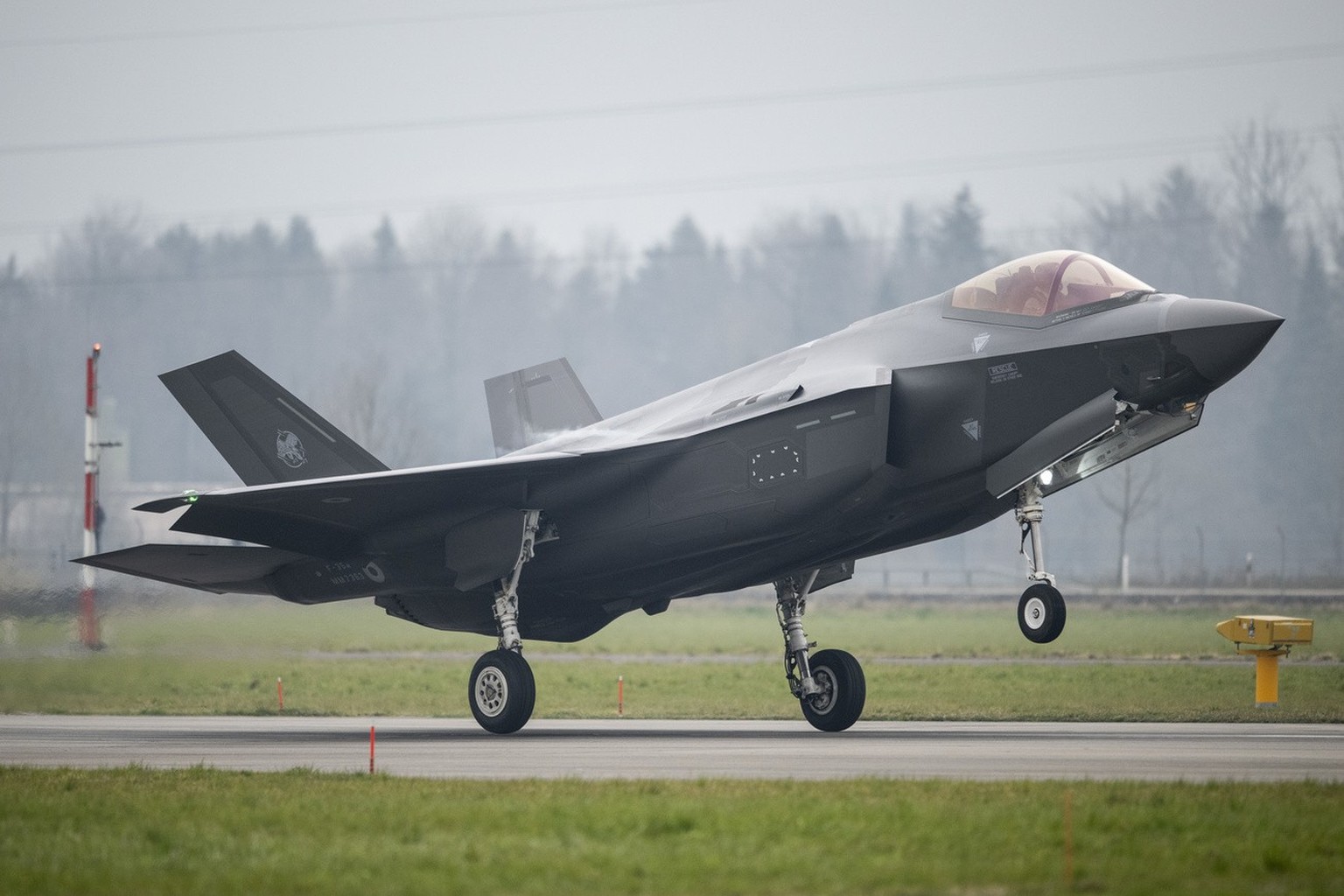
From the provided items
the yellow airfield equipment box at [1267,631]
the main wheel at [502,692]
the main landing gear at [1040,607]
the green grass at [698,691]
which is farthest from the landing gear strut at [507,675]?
the yellow airfield equipment box at [1267,631]

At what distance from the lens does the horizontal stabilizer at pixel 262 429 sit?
18.6 metres

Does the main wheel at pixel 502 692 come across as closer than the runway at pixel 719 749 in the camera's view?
No

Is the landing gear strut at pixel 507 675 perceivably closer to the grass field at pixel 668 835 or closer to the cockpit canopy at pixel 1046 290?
the grass field at pixel 668 835

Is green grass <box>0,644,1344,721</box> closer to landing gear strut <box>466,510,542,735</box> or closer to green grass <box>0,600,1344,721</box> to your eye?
green grass <box>0,600,1344,721</box>

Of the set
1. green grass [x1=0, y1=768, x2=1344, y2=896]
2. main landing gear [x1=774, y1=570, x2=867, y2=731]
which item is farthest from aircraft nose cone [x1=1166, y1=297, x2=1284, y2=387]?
main landing gear [x1=774, y1=570, x2=867, y2=731]

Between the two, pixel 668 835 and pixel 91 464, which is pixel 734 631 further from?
pixel 668 835

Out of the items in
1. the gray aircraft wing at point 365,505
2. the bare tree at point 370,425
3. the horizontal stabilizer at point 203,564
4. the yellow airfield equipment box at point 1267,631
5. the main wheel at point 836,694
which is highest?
the bare tree at point 370,425

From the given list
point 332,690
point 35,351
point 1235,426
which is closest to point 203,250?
point 35,351

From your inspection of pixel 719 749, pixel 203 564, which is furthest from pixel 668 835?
pixel 203 564

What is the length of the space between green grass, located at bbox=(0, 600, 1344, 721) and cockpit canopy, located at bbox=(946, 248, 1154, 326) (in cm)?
553

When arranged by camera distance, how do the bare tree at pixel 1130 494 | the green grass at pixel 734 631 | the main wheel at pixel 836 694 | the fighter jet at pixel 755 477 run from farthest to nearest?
the bare tree at pixel 1130 494 < the green grass at pixel 734 631 < the main wheel at pixel 836 694 < the fighter jet at pixel 755 477

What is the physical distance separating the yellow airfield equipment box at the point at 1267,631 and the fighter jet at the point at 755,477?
4368mm

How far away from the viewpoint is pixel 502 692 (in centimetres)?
1656

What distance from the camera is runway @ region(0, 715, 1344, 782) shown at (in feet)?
40.2
